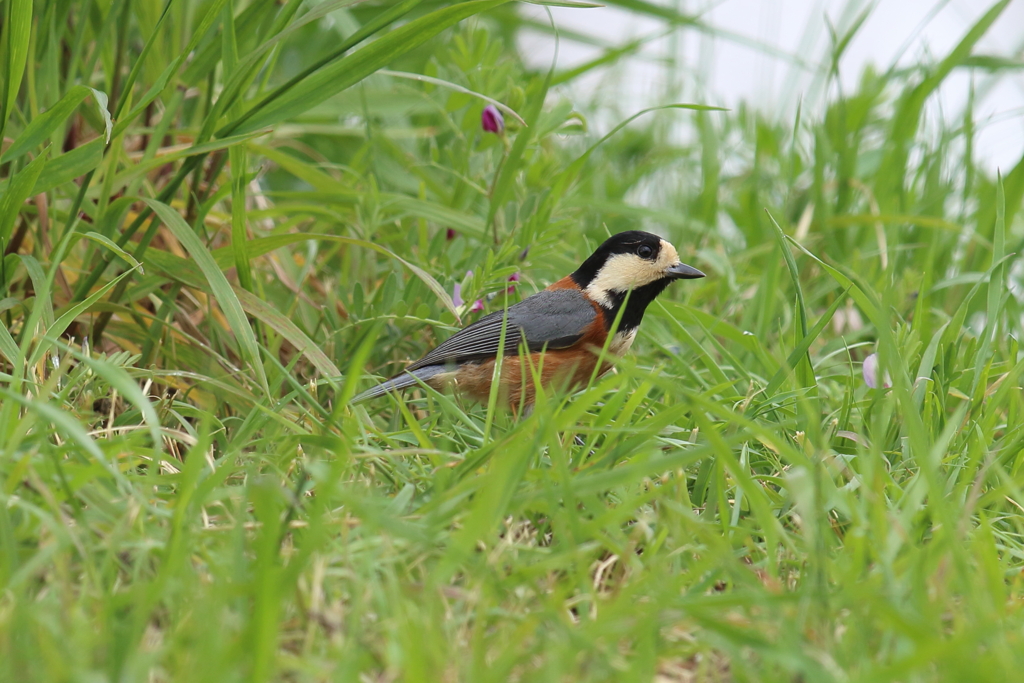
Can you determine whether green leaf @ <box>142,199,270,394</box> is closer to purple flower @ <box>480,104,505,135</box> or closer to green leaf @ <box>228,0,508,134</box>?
green leaf @ <box>228,0,508,134</box>

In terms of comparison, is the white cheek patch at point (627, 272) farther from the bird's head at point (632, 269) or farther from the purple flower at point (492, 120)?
the purple flower at point (492, 120)

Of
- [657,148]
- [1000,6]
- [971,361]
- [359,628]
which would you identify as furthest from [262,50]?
[657,148]

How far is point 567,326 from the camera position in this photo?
367 centimetres

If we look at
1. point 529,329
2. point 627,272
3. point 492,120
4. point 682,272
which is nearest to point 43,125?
point 492,120

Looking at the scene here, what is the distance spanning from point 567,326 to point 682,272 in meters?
0.51

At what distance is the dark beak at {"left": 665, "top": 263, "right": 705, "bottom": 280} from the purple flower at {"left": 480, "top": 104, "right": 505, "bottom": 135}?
86 centimetres

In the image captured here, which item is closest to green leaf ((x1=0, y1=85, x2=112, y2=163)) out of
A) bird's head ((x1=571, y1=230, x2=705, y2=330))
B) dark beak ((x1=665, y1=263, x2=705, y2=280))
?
bird's head ((x1=571, y1=230, x2=705, y2=330))

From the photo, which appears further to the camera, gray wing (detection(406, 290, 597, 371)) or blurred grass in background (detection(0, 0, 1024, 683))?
gray wing (detection(406, 290, 597, 371))

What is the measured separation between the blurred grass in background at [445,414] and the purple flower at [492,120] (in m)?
0.08

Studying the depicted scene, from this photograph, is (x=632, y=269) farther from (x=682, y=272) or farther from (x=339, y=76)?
(x=339, y=76)

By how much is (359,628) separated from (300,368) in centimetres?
199

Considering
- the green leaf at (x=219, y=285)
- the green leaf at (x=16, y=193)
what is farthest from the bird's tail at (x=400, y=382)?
the green leaf at (x=16, y=193)

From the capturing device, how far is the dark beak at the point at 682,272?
374 cm

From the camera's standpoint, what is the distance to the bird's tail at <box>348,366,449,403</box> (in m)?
3.14
